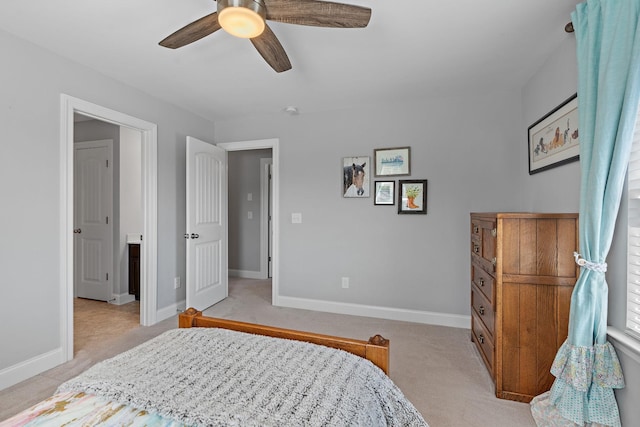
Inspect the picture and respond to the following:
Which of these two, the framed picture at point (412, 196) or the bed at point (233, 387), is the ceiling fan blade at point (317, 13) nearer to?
the bed at point (233, 387)

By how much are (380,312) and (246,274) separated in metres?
2.80

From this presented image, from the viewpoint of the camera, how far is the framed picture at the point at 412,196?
10.2 feet

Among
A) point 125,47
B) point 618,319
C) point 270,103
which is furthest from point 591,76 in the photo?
point 125,47

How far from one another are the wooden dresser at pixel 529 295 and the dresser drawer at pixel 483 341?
0.48ft

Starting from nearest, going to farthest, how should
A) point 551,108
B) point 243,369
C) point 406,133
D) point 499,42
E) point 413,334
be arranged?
point 243,369 < point 499,42 < point 551,108 < point 413,334 < point 406,133

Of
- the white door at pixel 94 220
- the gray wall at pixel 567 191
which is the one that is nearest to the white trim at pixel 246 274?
the white door at pixel 94 220

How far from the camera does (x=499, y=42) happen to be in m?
2.03

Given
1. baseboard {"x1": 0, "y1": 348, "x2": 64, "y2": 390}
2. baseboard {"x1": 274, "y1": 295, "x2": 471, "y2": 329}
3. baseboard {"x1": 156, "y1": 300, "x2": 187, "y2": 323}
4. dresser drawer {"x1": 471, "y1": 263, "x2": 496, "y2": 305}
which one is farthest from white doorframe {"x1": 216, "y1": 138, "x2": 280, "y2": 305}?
dresser drawer {"x1": 471, "y1": 263, "x2": 496, "y2": 305}

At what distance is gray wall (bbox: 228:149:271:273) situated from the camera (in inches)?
203

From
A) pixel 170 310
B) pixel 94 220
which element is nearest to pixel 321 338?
pixel 170 310

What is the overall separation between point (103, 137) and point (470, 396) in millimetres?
4789

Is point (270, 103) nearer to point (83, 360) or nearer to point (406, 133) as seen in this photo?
point (406, 133)

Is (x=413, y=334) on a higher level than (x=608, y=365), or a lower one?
lower

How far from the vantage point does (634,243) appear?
1354mm
